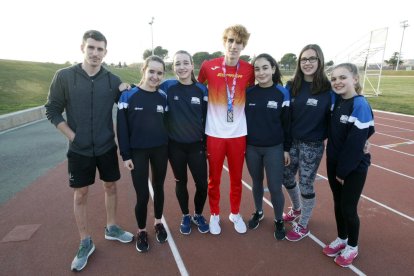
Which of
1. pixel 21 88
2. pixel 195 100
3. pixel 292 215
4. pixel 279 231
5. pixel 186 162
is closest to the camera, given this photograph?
pixel 195 100

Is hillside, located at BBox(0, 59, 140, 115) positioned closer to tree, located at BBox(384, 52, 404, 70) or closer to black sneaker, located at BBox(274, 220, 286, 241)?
black sneaker, located at BBox(274, 220, 286, 241)

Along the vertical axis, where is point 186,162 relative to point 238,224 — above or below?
above

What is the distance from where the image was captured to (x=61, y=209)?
4.06 m

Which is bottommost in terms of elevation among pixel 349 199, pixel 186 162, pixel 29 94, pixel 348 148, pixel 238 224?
pixel 238 224

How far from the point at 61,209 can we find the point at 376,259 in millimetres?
4091

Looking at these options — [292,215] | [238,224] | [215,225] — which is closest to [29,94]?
[215,225]

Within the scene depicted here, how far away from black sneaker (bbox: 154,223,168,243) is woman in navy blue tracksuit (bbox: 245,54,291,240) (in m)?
1.28

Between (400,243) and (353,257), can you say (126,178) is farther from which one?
(400,243)

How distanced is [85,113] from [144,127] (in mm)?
575

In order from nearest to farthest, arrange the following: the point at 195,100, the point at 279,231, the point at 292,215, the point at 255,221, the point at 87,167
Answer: the point at 87,167 → the point at 195,100 → the point at 279,231 → the point at 255,221 → the point at 292,215

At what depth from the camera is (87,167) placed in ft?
9.12

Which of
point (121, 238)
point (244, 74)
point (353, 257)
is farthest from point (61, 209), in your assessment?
point (353, 257)

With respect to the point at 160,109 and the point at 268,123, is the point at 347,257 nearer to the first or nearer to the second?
the point at 268,123

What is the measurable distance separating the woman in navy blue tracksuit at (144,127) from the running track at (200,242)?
43 cm
